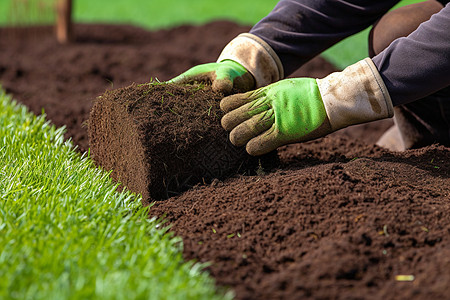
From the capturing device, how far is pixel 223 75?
8.29 ft

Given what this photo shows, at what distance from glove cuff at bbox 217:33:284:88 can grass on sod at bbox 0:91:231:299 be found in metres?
0.91

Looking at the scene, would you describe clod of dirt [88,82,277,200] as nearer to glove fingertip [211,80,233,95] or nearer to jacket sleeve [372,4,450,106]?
glove fingertip [211,80,233,95]

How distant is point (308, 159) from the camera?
267 centimetres

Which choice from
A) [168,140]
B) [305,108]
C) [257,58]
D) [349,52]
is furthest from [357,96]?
[349,52]

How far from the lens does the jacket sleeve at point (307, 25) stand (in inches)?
109

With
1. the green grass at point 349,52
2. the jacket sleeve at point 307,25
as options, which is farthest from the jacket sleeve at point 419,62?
the green grass at point 349,52

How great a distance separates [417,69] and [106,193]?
1454 millimetres

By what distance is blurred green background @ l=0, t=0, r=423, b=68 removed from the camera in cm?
751

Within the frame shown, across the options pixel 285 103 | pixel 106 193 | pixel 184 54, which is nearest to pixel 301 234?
pixel 285 103

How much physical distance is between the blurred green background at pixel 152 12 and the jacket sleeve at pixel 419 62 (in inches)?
221

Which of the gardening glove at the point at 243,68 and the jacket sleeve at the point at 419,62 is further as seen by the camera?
the gardening glove at the point at 243,68

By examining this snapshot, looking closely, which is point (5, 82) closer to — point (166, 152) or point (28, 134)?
point (28, 134)

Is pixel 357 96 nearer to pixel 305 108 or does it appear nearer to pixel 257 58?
pixel 305 108

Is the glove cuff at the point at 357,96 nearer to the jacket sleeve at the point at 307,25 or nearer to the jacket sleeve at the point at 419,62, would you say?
the jacket sleeve at the point at 419,62
